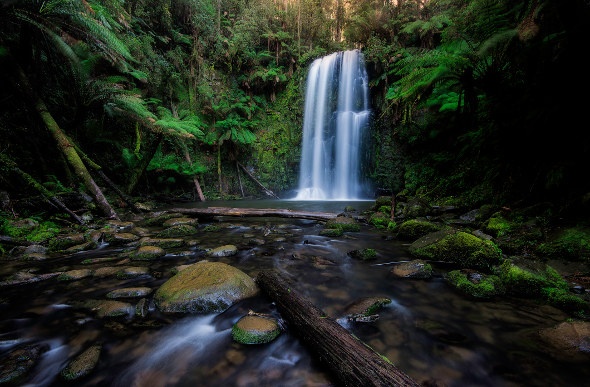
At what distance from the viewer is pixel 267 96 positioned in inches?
629

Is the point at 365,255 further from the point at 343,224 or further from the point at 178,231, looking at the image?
the point at 178,231

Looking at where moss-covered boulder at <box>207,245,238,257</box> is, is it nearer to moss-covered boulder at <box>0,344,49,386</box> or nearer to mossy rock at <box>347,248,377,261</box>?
mossy rock at <box>347,248,377,261</box>

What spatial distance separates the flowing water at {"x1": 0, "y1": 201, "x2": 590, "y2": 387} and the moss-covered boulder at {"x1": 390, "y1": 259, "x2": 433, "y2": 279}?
4.7 inches

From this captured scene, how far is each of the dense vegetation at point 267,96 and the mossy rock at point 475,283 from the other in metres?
1.82

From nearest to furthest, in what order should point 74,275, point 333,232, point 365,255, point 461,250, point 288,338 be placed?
point 288,338 < point 74,275 < point 461,250 < point 365,255 < point 333,232

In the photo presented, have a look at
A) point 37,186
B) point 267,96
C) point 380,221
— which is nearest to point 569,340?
point 380,221

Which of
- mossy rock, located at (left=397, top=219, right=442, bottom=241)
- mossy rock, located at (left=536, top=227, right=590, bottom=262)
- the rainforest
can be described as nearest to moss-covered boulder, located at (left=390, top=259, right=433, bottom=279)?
the rainforest

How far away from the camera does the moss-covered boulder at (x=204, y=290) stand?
2311mm

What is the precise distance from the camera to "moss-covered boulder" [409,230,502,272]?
301cm

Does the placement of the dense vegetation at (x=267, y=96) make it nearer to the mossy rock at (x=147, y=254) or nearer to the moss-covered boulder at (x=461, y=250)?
the moss-covered boulder at (x=461, y=250)

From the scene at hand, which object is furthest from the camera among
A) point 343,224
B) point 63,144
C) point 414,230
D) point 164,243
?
point 63,144

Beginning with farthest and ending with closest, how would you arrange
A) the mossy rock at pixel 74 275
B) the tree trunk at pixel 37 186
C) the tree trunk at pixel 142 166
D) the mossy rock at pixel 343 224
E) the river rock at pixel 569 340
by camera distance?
1. the tree trunk at pixel 142 166
2. the mossy rock at pixel 343 224
3. the tree trunk at pixel 37 186
4. the mossy rock at pixel 74 275
5. the river rock at pixel 569 340

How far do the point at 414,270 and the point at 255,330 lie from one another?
2.05m

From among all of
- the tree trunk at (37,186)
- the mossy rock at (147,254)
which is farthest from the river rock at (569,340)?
the tree trunk at (37,186)
